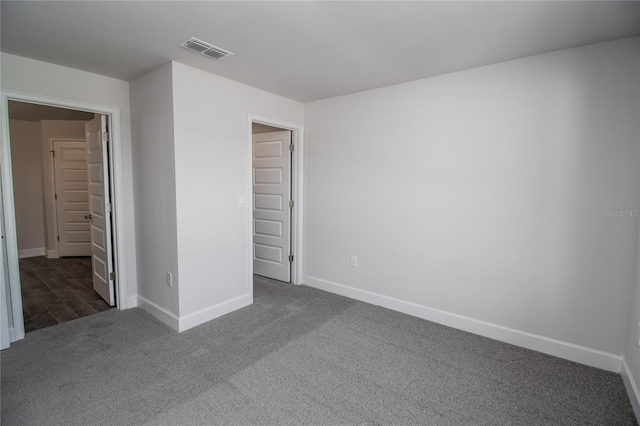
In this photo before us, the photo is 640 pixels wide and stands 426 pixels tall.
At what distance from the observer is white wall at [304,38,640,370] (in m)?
2.44

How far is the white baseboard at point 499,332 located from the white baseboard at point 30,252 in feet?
19.2

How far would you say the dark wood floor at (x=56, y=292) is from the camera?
3395mm

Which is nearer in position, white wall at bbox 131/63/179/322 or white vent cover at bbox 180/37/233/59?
white vent cover at bbox 180/37/233/59

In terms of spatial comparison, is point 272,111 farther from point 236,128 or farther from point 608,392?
point 608,392

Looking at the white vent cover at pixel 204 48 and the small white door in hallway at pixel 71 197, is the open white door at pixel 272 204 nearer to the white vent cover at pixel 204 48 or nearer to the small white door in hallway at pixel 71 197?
the white vent cover at pixel 204 48

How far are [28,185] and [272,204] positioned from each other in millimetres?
4888

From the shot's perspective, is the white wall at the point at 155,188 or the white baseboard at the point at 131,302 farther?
the white baseboard at the point at 131,302

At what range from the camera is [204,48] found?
8.37 feet

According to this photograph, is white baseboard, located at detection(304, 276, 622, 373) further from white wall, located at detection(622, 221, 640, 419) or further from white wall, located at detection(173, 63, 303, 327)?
white wall, located at detection(173, 63, 303, 327)

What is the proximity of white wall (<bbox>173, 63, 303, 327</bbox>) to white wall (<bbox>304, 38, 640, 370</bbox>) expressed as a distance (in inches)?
46.6

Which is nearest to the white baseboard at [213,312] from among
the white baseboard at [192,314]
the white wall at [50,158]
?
the white baseboard at [192,314]

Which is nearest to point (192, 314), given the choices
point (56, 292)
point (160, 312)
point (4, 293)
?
point (160, 312)

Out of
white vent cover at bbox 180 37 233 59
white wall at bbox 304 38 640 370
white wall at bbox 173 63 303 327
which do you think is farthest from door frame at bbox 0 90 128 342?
white wall at bbox 304 38 640 370

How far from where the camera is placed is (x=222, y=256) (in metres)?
3.46
